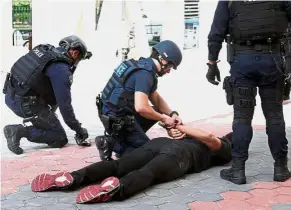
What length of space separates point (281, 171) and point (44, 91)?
2.49m

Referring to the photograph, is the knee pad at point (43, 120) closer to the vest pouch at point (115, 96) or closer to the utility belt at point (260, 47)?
the vest pouch at point (115, 96)

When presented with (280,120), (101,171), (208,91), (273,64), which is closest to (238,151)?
→ (280,120)

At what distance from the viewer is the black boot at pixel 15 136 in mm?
5137

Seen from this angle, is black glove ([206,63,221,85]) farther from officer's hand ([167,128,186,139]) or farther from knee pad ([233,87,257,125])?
officer's hand ([167,128,186,139])

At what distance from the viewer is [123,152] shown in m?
4.80

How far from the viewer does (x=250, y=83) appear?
159 inches

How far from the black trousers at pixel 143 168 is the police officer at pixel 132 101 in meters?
0.38

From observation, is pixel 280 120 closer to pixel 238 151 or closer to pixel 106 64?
pixel 238 151

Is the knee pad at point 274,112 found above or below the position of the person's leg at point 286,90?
below

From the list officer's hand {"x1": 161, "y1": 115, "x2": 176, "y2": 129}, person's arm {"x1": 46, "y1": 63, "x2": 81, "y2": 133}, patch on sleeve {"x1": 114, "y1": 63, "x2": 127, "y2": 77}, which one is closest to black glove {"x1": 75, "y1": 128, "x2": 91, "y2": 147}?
person's arm {"x1": 46, "y1": 63, "x2": 81, "y2": 133}

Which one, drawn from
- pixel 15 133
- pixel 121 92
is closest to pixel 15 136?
pixel 15 133

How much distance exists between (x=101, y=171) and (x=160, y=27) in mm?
7560

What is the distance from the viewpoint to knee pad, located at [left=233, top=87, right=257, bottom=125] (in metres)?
4.04

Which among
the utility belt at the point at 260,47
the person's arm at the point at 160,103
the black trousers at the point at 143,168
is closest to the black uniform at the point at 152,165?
the black trousers at the point at 143,168
